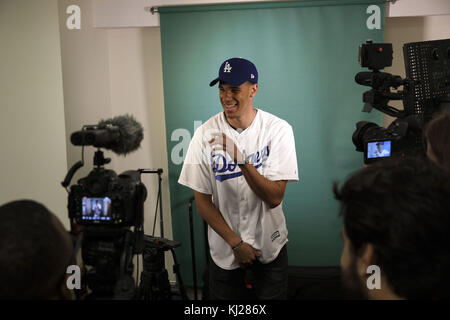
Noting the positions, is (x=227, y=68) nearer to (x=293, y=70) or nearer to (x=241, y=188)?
(x=241, y=188)

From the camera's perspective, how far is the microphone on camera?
41.4 inches

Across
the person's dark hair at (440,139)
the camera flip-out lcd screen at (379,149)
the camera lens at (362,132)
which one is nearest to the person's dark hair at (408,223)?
the person's dark hair at (440,139)

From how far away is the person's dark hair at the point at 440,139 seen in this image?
1247 mm

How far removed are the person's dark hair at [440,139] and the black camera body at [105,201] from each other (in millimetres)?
946

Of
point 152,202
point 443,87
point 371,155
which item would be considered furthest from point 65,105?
point 443,87

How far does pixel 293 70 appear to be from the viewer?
9.50ft

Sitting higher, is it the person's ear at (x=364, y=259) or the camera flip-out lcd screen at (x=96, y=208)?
the camera flip-out lcd screen at (x=96, y=208)

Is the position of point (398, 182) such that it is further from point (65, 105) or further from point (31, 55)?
point (31, 55)

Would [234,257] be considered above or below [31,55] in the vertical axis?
below

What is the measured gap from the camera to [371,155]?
1.67 metres

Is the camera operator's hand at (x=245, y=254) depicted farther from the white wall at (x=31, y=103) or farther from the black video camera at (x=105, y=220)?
the white wall at (x=31, y=103)

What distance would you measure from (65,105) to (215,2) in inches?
50.8

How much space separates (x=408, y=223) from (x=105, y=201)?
29.4 inches

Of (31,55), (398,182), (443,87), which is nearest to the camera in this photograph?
(398,182)
